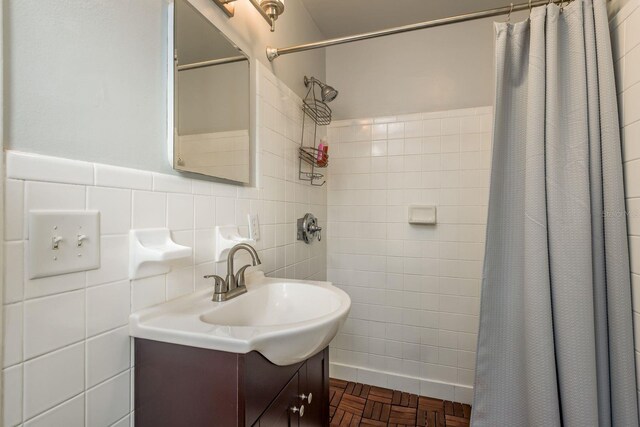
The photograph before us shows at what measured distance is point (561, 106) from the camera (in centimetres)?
98

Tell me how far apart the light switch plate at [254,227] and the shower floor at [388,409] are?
1189mm

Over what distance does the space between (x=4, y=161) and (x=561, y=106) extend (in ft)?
4.70

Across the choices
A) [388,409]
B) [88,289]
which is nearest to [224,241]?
[88,289]

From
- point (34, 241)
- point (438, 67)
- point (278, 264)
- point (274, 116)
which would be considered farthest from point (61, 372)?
point (438, 67)

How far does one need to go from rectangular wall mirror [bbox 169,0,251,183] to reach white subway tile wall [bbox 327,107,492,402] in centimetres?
102

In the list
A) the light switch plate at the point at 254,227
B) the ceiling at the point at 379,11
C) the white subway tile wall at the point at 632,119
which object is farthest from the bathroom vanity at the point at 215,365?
the ceiling at the point at 379,11

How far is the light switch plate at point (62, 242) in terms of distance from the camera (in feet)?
1.82

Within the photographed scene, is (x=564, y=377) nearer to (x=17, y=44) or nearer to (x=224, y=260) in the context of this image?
(x=224, y=260)

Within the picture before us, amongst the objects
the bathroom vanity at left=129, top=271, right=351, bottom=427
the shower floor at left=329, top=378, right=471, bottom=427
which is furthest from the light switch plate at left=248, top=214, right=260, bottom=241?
the shower floor at left=329, top=378, right=471, bottom=427

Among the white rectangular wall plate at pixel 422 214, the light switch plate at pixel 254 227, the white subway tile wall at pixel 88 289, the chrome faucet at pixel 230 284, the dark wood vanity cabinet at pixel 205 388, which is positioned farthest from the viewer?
the white rectangular wall plate at pixel 422 214

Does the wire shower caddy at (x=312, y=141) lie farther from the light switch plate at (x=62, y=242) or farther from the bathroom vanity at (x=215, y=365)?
the light switch plate at (x=62, y=242)

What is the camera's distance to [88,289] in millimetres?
650

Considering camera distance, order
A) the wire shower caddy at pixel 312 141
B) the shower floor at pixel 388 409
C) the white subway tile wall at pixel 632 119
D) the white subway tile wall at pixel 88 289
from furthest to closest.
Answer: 1. the wire shower caddy at pixel 312 141
2. the shower floor at pixel 388 409
3. the white subway tile wall at pixel 632 119
4. the white subway tile wall at pixel 88 289

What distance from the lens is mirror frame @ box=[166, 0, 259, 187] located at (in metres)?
0.87
